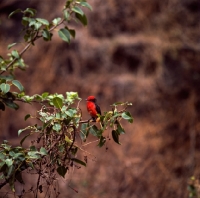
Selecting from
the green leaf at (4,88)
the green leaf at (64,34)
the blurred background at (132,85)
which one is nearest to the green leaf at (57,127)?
the green leaf at (4,88)

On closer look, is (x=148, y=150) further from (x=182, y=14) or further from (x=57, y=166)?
(x=57, y=166)

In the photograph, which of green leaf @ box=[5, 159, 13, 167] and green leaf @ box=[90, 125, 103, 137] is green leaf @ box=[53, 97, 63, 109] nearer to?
green leaf @ box=[90, 125, 103, 137]

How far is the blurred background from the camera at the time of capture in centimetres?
422

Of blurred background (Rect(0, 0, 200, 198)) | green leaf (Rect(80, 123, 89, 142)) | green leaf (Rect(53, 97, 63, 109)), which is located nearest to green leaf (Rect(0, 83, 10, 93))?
green leaf (Rect(53, 97, 63, 109))

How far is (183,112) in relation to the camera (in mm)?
4312

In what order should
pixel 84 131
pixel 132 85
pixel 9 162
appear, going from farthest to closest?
pixel 132 85
pixel 84 131
pixel 9 162

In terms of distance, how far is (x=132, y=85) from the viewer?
4.29 meters

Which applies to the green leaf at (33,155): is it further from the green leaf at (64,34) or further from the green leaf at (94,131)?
the green leaf at (64,34)

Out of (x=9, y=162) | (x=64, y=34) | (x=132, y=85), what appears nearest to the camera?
(x=9, y=162)

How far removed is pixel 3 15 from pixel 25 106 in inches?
41.0

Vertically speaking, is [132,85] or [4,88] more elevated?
[132,85]

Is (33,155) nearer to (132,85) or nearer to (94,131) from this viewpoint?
(94,131)

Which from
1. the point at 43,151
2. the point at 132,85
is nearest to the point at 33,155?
the point at 43,151

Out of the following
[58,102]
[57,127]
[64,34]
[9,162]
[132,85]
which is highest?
[132,85]
